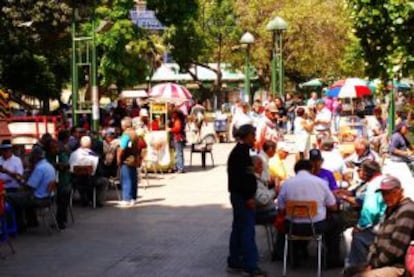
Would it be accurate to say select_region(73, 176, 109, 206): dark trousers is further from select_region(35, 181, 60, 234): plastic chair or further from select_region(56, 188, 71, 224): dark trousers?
select_region(56, 188, 71, 224): dark trousers

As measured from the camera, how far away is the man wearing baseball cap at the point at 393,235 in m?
7.63

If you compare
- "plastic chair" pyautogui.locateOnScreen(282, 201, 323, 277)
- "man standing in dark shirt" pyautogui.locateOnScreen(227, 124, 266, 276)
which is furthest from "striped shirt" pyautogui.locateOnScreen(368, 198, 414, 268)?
"man standing in dark shirt" pyautogui.locateOnScreen(227, 124, 266, 276)

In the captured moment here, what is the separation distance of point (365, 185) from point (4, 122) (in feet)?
42.3

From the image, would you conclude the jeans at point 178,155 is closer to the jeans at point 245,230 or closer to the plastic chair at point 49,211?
the plastic chair at point 49,211

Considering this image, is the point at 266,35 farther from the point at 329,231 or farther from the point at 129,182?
the point at 329,231

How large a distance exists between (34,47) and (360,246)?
26.1 m

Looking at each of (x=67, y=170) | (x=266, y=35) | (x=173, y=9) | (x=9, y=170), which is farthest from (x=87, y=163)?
(x=266, y=35)

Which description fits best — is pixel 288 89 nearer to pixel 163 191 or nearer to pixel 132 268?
pixel 163 191

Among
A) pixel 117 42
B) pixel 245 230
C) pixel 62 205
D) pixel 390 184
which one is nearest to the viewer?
pixel 390 184

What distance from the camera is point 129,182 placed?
635 inches

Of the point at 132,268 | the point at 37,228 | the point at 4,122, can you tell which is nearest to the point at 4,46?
the point at 4,122

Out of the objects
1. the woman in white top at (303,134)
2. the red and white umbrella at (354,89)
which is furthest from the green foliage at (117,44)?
the woman in white top at (303,134)

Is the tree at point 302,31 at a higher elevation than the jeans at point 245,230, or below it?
higher

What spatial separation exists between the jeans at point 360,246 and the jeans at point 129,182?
24.8ft
